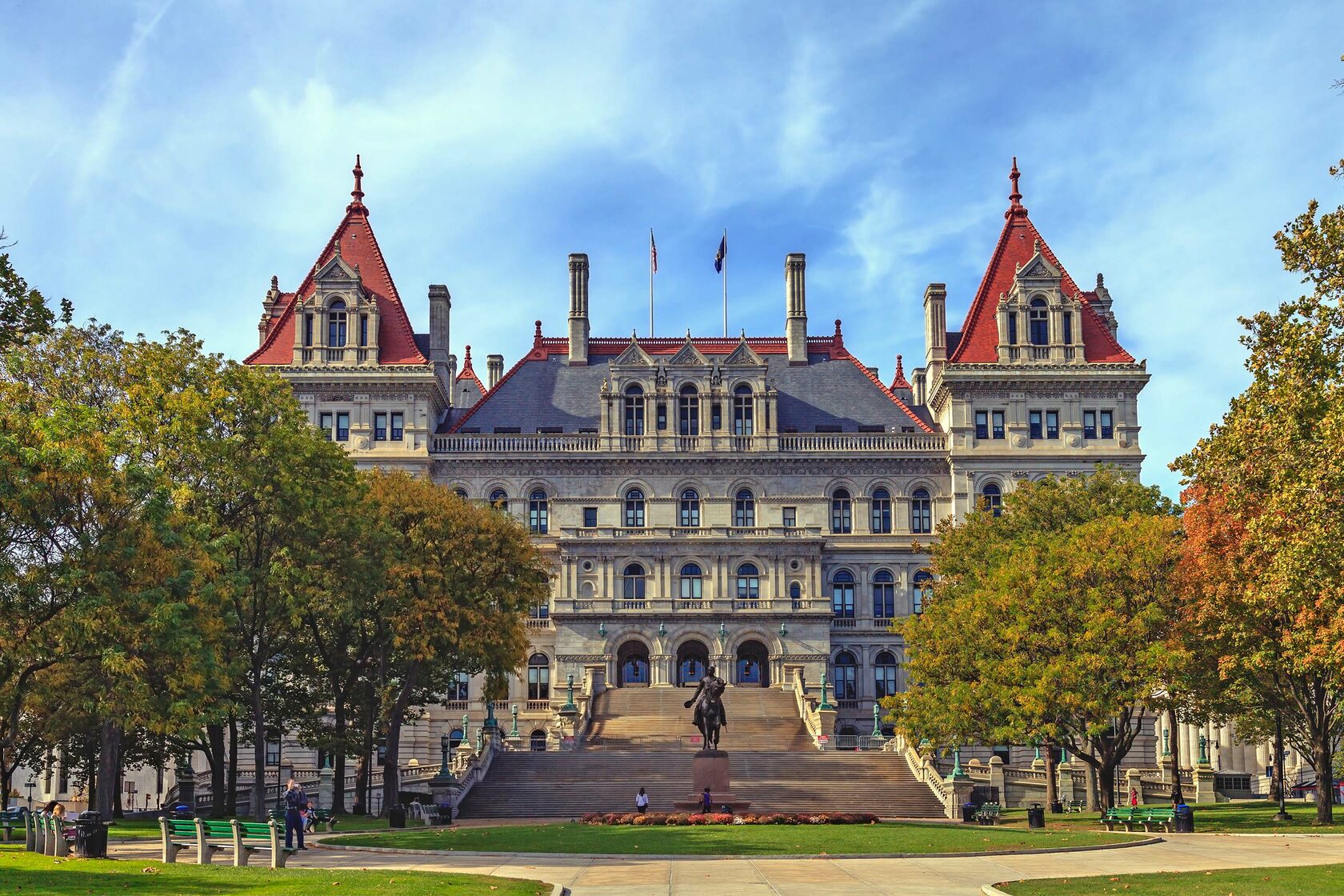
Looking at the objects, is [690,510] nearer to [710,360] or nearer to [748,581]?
[748,581]


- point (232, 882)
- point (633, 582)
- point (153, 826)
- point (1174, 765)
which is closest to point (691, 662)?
point (633, 582)

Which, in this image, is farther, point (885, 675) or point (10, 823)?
point (885, 675)

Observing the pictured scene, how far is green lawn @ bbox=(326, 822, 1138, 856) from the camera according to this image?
109 feet

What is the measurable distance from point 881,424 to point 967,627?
3175cm

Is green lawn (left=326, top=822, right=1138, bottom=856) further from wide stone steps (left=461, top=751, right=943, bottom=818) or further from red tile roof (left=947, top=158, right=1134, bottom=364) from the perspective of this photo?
red tile roof (left=947, top=158, right=1134, bottom=364)

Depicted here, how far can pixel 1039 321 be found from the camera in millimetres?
81625

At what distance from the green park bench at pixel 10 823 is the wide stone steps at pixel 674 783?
14121mm

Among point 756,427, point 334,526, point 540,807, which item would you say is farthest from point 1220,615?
point 756,427

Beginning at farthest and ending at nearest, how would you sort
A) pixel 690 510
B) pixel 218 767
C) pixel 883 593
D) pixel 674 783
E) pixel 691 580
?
1. pixel 690 510
2. pixel 883 593
3. pixel 691 580
4. pixel 674 783
5. pixel 218 767

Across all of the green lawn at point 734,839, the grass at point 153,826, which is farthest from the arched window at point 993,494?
the grass at point 153,826

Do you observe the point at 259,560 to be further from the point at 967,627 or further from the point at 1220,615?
the point at 1220,615

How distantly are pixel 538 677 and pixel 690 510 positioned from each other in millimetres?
12099

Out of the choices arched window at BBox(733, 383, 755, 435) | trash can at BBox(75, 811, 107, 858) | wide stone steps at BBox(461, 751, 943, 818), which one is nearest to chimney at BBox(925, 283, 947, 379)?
arched window at BBox(733, 383, 755, 435)

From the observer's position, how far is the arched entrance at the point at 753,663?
76812mm
